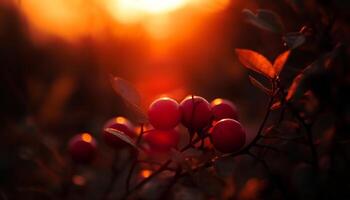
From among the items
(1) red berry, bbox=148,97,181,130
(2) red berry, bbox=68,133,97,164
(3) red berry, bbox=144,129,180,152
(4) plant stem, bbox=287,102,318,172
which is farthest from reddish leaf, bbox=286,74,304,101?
(2) red berry, bbox=68,133,97,164

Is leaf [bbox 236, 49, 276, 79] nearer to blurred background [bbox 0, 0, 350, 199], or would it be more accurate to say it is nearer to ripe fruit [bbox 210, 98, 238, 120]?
ripe fruit [bbox 210, 98, 238, 120]

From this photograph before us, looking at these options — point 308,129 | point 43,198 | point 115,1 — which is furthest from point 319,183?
point 115,1

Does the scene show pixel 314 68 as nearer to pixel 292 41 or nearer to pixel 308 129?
pixel 292 41

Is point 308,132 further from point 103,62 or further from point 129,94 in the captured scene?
point 103,62

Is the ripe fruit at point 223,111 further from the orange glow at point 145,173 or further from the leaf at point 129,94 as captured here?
the orange glow at point 145,173

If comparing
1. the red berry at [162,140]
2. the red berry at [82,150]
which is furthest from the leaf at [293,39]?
the red berry at [82,150]

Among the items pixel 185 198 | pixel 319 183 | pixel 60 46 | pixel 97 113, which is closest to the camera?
pixel 185 198
